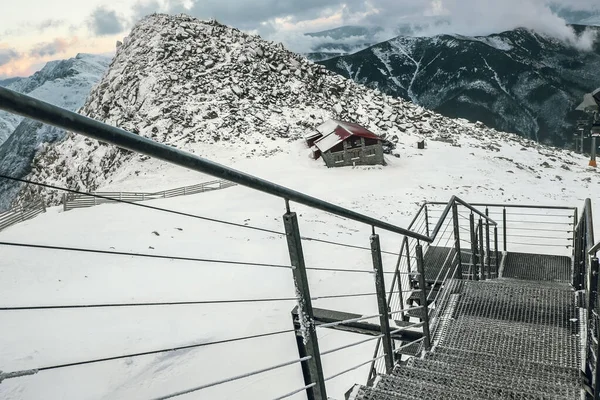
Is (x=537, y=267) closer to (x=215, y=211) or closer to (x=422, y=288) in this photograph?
(x=422, y=288)

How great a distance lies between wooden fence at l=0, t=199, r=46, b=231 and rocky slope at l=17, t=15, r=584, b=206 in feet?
33.7

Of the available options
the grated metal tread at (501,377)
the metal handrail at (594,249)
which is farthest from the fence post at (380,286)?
the metal handrail at (594,249)

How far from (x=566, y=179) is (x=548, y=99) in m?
171

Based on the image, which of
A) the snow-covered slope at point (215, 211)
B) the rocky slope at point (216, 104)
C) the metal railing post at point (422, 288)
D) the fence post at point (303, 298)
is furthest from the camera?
the rocky slope at point (216, 104)


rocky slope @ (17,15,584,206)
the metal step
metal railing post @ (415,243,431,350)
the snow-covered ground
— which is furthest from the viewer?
rocky slope @ (17,15,584,206)

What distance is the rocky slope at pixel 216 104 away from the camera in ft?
121

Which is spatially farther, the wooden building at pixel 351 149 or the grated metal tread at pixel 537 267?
the wooden building at pixel 351 149

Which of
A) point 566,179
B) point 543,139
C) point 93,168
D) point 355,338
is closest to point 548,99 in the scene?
point 543,139

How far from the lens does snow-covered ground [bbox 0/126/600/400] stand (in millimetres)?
9055

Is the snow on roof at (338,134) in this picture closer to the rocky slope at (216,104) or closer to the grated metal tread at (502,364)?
the rocky slope at (216,104)

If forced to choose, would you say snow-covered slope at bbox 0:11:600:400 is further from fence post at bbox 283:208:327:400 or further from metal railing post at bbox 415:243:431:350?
fence post at bbox 283:208:327:400

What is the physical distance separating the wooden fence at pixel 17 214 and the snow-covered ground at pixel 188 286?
938 mm

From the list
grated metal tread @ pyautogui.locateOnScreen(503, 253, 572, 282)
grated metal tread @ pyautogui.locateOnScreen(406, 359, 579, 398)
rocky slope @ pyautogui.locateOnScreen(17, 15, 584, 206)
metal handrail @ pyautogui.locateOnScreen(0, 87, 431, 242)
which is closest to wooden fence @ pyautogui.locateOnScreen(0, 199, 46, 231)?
rocky slope @ pyautogui.locateOnScreen(17, 15, 584, 206)

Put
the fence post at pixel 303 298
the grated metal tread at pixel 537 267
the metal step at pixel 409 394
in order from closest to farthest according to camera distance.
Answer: the fence post at pixel 303 298 < the metal step at pixel 409 394 < the grated metal tread at pixel 537 267
